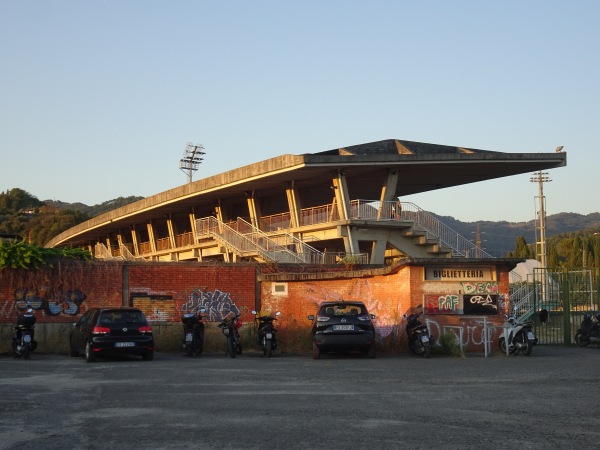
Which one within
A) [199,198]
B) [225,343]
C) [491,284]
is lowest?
[225,343]

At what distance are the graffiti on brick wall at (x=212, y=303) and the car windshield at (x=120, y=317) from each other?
5.85m

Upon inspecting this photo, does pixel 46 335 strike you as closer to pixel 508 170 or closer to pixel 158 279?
pixel 158 279

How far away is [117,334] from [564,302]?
47.2 feet

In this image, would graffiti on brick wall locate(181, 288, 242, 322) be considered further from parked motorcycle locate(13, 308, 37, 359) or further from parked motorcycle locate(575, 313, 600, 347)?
parked motorcycle locate(575, 313, 600, 347)

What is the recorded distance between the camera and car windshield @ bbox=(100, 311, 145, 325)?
20.0 m

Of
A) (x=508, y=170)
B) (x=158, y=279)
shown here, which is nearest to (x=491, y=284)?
(x=158, y=279)

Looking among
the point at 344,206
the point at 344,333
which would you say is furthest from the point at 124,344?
the point at 344,206

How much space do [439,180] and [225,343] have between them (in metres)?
25.6

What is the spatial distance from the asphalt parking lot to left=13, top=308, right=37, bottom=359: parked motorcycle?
2.53 metres

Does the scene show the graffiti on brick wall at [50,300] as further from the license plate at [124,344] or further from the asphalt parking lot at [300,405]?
the asphalt parking lot at [300,405]

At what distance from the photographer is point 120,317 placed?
66.3 ft

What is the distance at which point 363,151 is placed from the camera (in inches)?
1738

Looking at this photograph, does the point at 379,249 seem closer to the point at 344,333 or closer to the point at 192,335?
the point at 192,335

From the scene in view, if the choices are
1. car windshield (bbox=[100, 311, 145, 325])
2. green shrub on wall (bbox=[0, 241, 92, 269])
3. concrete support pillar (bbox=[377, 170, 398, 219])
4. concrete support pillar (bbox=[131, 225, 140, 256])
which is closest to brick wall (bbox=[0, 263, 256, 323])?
green shrub on wall (bbox=[0, 241, 92, 269])
